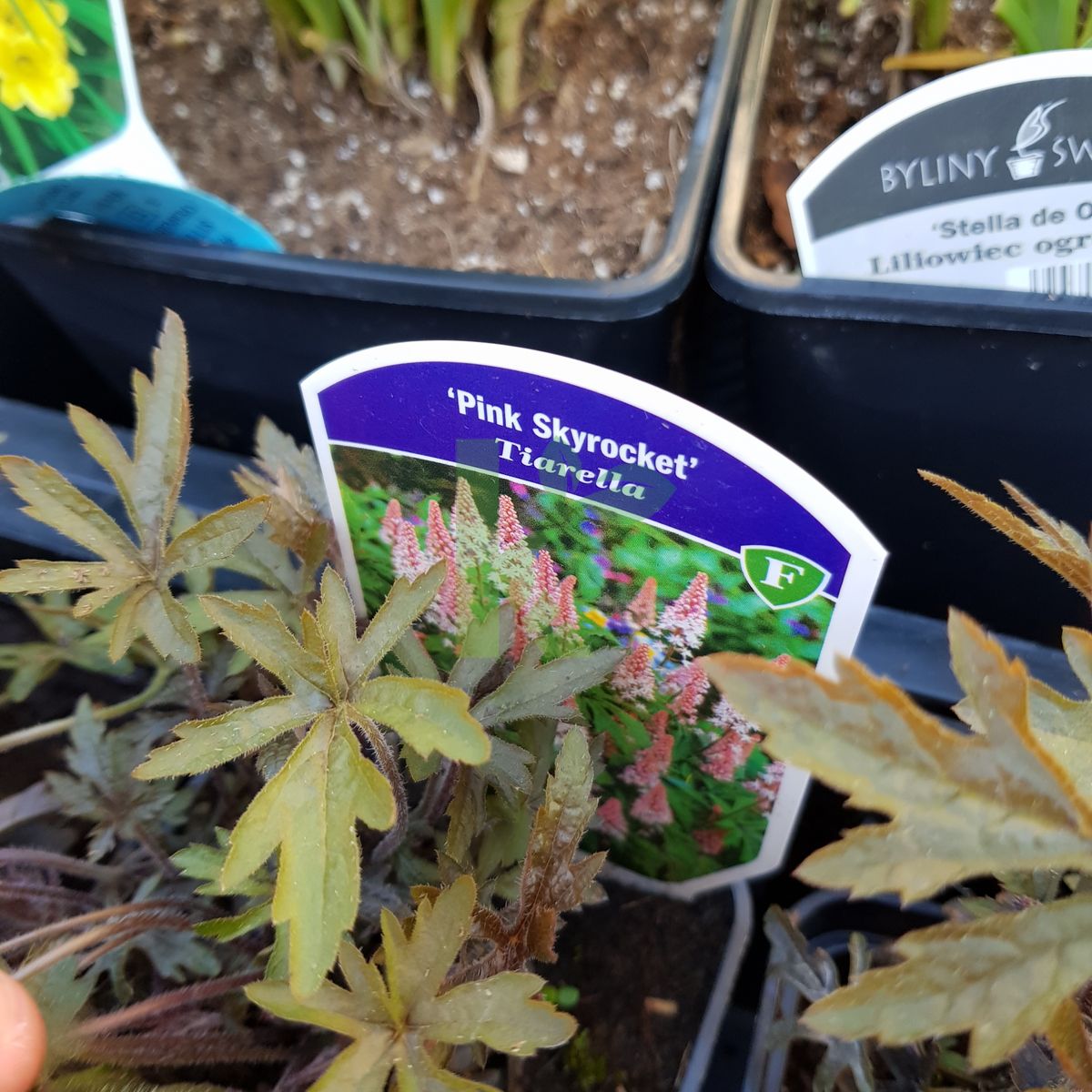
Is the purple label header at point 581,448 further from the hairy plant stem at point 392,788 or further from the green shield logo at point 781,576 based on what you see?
the hairy plant stem at point 392,788

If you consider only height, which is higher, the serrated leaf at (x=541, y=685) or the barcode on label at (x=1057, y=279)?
the barcode on label at (x=1057, y=279)

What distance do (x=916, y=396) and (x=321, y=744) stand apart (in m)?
0.48

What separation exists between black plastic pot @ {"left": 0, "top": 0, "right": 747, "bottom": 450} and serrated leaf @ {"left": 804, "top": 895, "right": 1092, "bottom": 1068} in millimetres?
465

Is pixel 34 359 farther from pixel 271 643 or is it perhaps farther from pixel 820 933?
pixel 820 933

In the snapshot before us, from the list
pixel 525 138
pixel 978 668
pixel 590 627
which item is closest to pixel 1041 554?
pixel 978 668

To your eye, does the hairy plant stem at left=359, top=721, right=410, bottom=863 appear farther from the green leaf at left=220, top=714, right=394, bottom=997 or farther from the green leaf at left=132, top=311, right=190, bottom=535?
the green leaf at left=132, top=311, right=190, bottom=535

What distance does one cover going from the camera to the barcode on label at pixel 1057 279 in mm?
569

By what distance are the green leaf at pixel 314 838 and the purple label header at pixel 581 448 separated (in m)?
0.16

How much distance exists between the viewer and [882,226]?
0.60 metres

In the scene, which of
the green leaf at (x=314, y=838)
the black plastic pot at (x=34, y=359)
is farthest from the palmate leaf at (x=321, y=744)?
the black plastic pot at (x=34, y=359)

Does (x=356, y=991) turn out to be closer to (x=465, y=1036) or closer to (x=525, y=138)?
(x=465, y=1036)

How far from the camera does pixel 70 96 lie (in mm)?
672

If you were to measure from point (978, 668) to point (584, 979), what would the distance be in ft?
1.71

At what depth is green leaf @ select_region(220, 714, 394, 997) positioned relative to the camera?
32 cm
